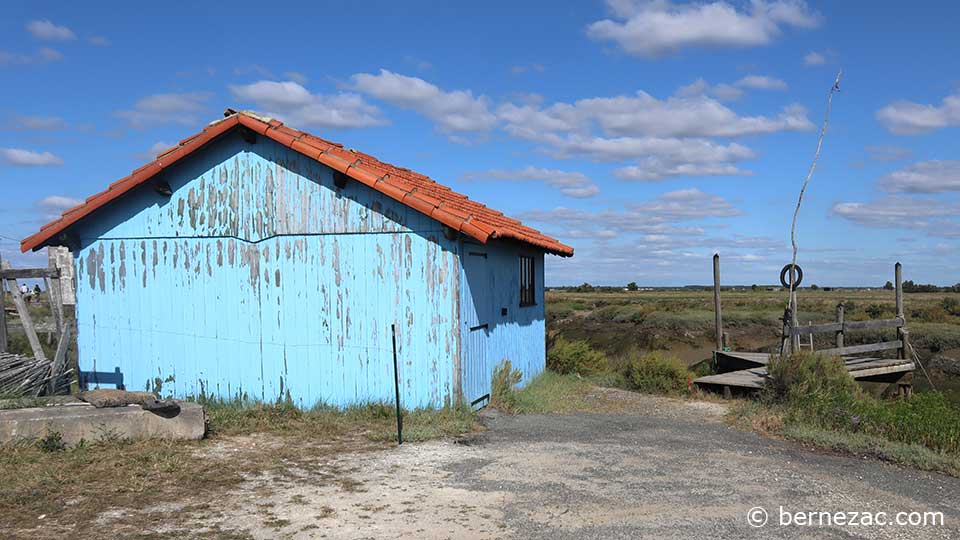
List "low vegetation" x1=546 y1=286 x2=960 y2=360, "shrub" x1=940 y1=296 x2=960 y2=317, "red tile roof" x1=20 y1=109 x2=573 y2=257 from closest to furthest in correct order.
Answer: "red tile roof" x1=20 y1=109 x2=573 y2=257, "low vegetation" x1=546 y1=286 x2=960 y2=360, "shrub" x1=940 y1=296 x2=960 y2=317

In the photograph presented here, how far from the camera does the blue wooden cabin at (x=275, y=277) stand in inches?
423

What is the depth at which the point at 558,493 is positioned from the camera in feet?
23.1

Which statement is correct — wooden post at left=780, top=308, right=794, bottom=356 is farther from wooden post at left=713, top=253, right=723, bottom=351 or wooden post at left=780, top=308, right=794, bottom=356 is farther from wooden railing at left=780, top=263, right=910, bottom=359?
wooden post at left=713, top=253, right=723, bottom=351

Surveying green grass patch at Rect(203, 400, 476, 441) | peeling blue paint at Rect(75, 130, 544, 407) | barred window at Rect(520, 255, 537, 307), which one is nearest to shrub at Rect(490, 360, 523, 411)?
peeling blue paint at Rect(75, 130, 544, 407)

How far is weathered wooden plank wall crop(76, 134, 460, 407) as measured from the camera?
425 inches

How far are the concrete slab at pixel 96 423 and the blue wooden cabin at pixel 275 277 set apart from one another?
223cm

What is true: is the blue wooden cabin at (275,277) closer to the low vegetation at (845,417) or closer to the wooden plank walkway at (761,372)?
the low vegetation at (845,417)

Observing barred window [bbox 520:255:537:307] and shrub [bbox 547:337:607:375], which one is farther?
shrub [bbox 547:337:607:375]

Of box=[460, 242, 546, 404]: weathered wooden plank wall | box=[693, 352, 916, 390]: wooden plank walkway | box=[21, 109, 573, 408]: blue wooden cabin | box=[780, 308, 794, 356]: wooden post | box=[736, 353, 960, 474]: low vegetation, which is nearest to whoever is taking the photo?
box=[736, 353, 960, 474]: low vegetation

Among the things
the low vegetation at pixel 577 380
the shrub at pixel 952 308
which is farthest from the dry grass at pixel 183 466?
the shrub at pixel 952 308

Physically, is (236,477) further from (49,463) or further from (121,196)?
(121,196)

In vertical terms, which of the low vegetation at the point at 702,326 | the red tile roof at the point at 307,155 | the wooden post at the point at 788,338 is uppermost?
the red tile roof at the point at 307,155

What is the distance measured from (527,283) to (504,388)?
3015 mm

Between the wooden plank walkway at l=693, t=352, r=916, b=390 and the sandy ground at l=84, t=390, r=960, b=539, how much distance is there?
14.2 feet
